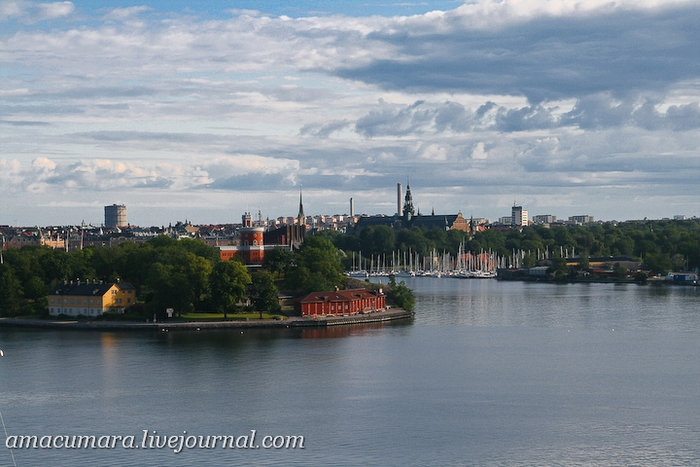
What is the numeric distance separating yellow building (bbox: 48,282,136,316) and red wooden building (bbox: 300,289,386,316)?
8.41 metres

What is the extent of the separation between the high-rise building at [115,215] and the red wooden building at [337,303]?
439 feet

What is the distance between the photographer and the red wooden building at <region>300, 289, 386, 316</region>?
155ft

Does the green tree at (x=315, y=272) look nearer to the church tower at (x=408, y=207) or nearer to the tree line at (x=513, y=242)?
the tree line at (x=513, y=242)

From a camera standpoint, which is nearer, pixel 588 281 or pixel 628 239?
pixel 588 281

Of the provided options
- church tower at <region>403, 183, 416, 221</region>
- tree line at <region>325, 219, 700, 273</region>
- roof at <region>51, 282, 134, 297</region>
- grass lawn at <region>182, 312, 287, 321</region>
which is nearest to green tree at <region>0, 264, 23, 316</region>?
roof at <region>51, 282, 134, 297</region>

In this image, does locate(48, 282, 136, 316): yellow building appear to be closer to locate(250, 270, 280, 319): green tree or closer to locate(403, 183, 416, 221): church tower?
locate(250, 270, 280, 319): green tree

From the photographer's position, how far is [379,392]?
27.5 meters

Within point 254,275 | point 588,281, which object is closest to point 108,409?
point 254,275

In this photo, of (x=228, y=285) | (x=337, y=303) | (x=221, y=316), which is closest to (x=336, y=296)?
(x=337, y=303)

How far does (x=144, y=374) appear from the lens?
3083 centimetres

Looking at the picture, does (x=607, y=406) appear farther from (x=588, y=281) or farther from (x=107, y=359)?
(x=588, y=281)

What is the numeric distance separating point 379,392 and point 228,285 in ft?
63.5

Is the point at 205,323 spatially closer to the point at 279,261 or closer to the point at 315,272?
the point at 315,272

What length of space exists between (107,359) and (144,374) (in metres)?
3.76
